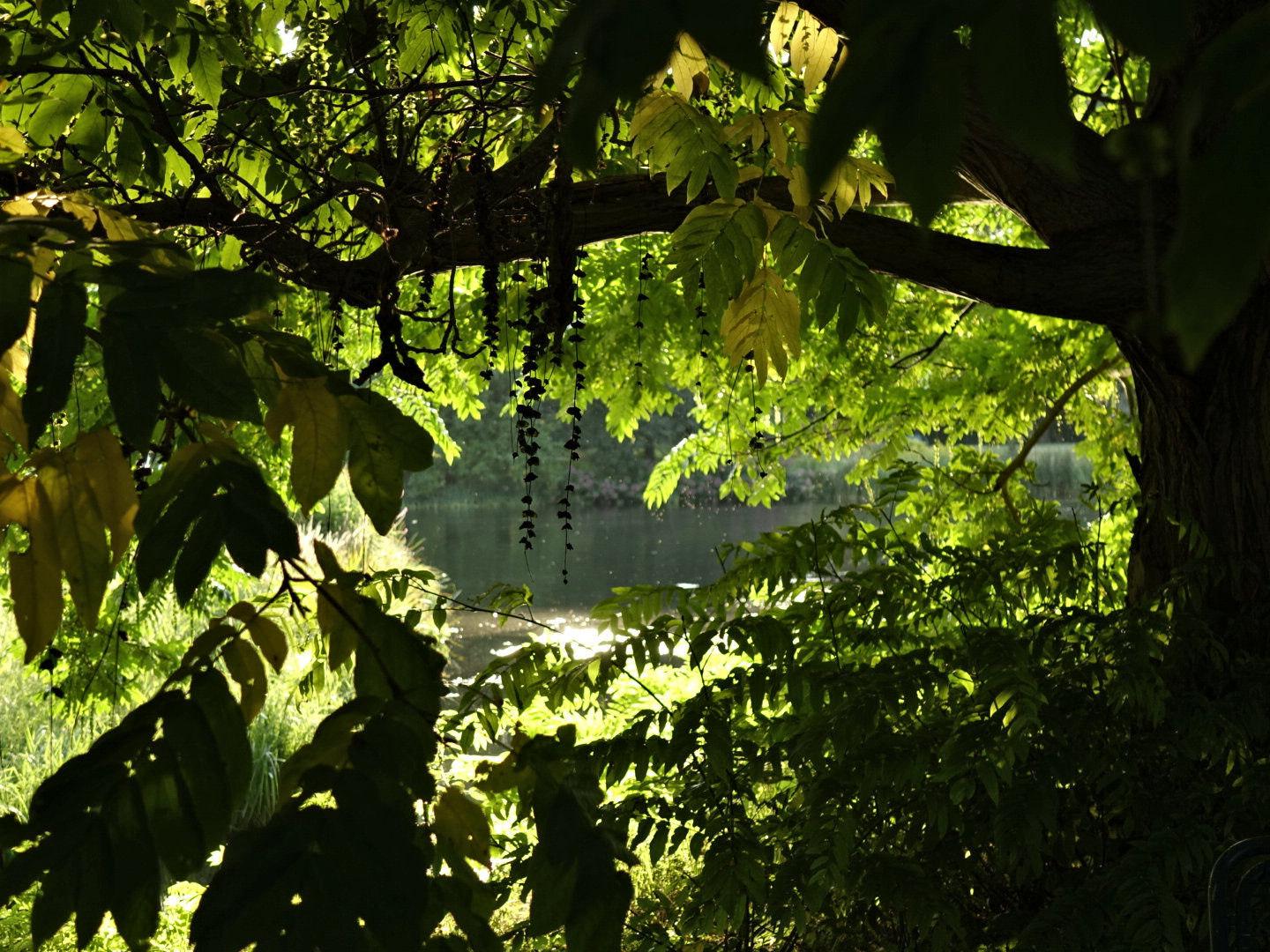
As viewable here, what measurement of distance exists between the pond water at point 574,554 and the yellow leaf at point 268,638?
8004mm

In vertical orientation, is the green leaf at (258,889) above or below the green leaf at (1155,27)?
below

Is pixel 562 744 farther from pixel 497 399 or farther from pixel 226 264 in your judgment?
pixel 497 399

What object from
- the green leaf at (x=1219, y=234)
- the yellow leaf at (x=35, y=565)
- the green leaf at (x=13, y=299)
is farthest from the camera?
Result: the yellow leaf at (x=35, y=565)

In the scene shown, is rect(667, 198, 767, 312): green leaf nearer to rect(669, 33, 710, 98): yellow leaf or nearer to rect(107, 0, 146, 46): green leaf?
rect(669, 33, 710, 98): yellow leaf

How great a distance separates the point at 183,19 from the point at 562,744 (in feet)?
5.00

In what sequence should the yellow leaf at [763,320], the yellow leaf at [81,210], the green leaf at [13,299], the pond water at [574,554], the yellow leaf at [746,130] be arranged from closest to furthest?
the green leaf at [13,299]
the yellow leaf at [81,210]
the yellow leaf at [746,130]
the yellow leaf at [763,320]
the pond water at [574,554]

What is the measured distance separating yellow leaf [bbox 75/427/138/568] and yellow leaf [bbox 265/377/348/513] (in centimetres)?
12

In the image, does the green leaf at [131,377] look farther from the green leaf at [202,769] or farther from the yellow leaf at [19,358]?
the yellow leaf at [19,358]

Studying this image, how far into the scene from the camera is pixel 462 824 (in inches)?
34.4

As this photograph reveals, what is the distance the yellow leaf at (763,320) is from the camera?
1.74 m

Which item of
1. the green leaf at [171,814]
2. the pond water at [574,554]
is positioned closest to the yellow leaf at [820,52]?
the green leaf at [171,814]

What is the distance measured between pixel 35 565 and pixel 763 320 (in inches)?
46.6

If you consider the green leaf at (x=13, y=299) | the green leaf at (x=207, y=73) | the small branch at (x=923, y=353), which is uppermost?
the small branch at (x=923, y=353)

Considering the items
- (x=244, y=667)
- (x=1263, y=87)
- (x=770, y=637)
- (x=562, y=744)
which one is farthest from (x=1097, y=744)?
(x=1263, y=87)
